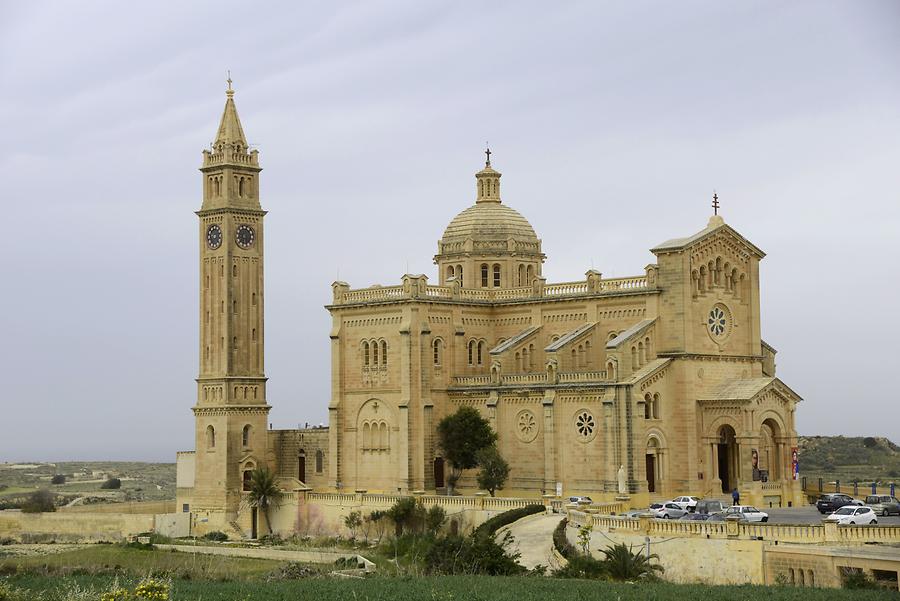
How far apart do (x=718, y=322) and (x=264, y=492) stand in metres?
25.1

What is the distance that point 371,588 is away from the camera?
50.9 m

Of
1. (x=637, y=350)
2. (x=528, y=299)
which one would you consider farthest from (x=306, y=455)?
(x=637, y=350)

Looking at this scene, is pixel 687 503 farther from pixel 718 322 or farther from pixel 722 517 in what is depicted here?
pixel 718 322

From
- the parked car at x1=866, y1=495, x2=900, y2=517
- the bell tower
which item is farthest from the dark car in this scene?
the bell tower

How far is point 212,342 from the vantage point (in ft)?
281

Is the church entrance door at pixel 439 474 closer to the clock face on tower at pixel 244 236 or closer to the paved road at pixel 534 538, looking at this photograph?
the paved road at pixel 534 538

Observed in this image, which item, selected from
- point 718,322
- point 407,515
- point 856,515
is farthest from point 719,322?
point 856,515

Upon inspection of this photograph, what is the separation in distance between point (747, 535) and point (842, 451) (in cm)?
6628

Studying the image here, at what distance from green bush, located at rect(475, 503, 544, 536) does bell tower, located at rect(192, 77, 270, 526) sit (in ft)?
66.4

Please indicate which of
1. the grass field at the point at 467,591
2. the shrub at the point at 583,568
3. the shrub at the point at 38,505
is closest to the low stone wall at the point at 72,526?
the shrub at the point at 38,505

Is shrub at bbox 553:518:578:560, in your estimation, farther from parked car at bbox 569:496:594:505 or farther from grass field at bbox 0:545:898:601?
parked car at bbox 569:496:594:505

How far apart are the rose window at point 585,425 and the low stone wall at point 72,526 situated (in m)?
23.7

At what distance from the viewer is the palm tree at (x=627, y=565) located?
175 feet

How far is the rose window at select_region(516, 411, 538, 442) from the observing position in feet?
254
